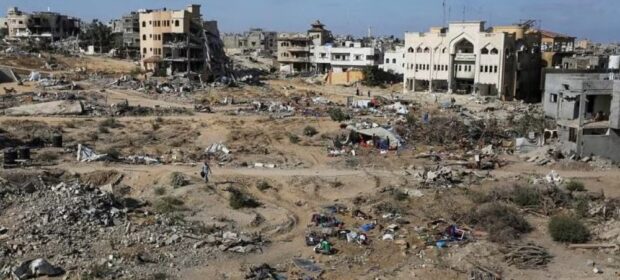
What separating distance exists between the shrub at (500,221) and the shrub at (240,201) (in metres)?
7.18

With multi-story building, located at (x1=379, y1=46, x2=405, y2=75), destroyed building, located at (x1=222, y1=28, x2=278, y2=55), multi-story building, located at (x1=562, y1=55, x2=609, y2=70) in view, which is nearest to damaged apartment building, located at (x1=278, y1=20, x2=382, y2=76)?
multi-story building, located at (x1=379, y1=46, x2=405, y2=75)

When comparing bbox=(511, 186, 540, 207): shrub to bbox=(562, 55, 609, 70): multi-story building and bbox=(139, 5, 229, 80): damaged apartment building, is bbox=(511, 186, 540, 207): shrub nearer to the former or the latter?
bbox=(562, 55, 609, 70): multi-story building

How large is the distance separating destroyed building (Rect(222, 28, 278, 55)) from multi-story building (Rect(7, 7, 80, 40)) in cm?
2861

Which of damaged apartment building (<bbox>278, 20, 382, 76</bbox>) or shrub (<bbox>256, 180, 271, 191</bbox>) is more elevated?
damaged apartment building (<bbox>278, 20, 382, 76</bbox>)

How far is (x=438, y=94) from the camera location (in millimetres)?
59312

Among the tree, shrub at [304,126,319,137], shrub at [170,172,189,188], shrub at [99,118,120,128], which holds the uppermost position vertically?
the tree

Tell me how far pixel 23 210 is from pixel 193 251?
226 inches

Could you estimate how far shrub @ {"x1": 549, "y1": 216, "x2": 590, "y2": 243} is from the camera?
1889 cm

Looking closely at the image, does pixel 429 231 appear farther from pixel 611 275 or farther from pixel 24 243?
pixel 24 243

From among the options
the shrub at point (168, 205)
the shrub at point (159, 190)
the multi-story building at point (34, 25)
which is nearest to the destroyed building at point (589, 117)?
the shrub at point (168, 205)

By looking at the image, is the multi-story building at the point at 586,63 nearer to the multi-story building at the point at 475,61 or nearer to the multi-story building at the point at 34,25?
the multi-story building at the point at 475,61

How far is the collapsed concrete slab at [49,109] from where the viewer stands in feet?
130

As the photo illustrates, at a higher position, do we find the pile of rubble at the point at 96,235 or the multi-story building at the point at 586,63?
the multi-story building at the point at 586,63

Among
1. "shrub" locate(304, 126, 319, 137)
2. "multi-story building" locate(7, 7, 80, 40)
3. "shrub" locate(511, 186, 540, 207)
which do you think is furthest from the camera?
"multi-story building" locate(7, 7, 80, 40)
